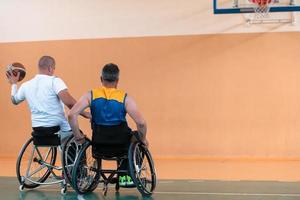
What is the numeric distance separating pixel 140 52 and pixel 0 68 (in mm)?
2384

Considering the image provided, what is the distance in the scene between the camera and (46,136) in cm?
518

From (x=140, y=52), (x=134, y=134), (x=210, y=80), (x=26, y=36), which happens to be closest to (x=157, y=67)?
(x=140, y=52)

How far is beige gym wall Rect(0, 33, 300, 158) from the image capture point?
745cm

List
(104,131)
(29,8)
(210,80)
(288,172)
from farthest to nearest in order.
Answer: (29,8) → (210,80) → (288,172) → (104,131)

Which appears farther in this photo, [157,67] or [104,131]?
[157,67]

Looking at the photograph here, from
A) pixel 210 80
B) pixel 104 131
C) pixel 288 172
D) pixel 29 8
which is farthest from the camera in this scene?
pixel 29 8

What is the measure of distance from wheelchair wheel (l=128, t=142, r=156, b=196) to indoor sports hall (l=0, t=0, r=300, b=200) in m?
2.04

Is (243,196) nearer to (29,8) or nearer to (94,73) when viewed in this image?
(94,73)

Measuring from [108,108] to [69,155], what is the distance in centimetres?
76

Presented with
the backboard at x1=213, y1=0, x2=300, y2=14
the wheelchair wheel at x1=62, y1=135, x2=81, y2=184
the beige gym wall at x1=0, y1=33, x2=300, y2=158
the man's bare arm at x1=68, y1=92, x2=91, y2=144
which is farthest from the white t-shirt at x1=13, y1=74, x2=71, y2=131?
the backboard at x1=213, y1=0, x2=300, y2=14

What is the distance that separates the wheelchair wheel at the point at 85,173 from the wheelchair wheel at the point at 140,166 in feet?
1.44

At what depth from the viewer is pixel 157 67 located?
25.6ft

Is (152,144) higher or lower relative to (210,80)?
lower

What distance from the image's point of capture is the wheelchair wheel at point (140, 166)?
4598 mm
